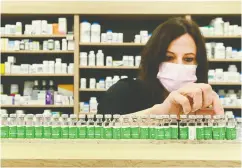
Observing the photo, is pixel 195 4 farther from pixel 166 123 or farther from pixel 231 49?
pixel 166 123

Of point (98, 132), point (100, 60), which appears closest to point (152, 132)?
point (98, 132)

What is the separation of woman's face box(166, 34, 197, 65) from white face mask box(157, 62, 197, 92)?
4 cm

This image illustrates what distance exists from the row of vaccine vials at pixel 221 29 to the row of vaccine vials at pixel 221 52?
15 centimetres

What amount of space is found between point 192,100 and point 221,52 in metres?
2.93

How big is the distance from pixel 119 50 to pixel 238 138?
3569mm

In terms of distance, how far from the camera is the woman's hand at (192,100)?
198cm

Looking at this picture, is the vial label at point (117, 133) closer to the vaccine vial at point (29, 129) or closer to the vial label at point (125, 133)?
the vial label at point (125, 133)

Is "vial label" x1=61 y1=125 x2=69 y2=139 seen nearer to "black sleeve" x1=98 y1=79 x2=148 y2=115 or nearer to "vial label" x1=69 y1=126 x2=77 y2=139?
"vial label" x1=69 y1=126 x2=77 y2=139

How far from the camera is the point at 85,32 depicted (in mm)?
4777

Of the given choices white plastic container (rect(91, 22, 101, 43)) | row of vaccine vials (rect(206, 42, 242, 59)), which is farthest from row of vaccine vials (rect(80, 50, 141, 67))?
row of vaccine vials (rect(206, 42, 242, 59))

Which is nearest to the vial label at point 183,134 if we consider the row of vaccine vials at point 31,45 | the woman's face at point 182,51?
the woman's face at point 182,51

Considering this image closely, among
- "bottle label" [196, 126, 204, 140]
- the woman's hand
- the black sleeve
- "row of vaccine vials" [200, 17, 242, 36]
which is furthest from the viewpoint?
"row of vaccine vials" [200, 17, 242, 36]

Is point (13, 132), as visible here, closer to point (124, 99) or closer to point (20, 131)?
point (20, 131)

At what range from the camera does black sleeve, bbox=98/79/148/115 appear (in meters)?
2.56
